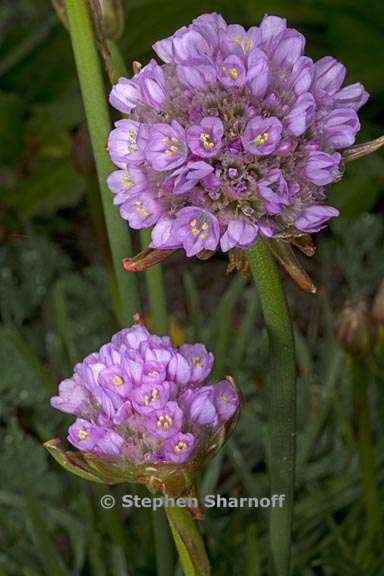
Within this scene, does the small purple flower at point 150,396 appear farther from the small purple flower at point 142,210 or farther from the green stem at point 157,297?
the green stem at point 157,297

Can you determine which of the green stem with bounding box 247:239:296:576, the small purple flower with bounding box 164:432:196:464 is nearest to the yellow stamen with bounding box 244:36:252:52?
the green stem with bounding box 247:239:296:576

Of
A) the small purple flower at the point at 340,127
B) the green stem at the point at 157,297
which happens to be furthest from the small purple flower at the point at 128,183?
the green stem at the point at 157,297

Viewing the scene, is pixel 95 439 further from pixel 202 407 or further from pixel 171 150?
pixel 171 150

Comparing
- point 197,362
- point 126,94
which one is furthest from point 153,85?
point 197,362

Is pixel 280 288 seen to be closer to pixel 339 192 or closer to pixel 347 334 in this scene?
pixel 347 334

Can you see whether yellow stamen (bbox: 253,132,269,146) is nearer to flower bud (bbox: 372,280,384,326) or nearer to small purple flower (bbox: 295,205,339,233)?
small purple flower (bbox: 295,205,339,233)
